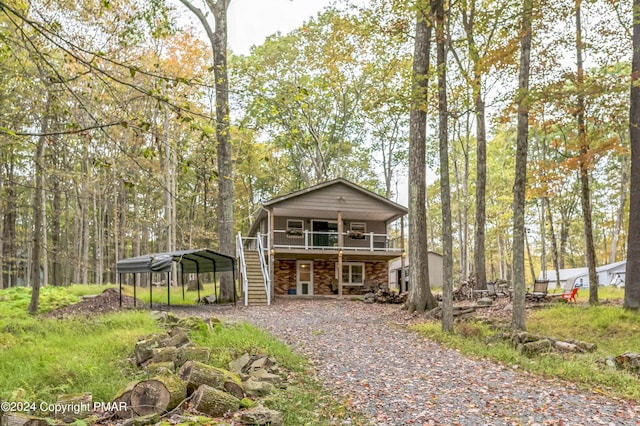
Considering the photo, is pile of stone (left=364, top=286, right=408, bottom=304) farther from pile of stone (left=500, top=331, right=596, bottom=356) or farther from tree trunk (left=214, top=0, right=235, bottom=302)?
pile of stone (left=500, top=331, right=596, bottom=356)

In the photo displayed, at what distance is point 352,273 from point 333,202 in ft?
15.1

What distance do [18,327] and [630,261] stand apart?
48.1 ft

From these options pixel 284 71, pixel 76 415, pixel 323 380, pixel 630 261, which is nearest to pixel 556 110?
pixel 630 261

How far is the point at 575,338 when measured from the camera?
9703 millimetres

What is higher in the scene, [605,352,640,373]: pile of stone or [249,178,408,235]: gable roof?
[249,178,408,235]: gable roof

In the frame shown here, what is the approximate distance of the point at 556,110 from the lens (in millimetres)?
14031

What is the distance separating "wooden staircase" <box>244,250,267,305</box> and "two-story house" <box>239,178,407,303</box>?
0.05 m

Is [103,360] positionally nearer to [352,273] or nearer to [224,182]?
[224,182]

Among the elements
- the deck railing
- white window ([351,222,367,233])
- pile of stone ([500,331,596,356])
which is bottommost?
pile of stone ([500,331,596,356])

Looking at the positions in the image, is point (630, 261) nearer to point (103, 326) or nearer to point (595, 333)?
point (595, 333)

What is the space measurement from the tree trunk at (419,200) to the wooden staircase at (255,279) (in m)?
5.88

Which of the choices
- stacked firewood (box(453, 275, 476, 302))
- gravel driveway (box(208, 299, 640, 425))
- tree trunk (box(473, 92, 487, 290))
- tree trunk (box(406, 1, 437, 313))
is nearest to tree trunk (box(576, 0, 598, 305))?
tree trunk (box(473, 92, 487, 290))

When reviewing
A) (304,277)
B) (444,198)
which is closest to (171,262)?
(444,198)

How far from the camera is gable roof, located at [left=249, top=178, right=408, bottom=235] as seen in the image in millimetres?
20797
